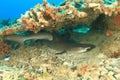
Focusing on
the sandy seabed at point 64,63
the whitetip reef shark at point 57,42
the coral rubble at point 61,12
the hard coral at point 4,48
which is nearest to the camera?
the sandy seabed at point 64,63

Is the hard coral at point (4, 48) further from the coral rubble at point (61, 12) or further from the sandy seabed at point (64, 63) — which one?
the coral rubble at point (61, 12)

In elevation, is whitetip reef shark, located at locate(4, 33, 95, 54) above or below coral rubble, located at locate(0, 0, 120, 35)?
below

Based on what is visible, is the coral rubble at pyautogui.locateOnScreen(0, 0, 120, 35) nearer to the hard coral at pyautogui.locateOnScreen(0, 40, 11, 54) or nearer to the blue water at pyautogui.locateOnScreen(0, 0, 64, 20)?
the hard coral at pyautogui.locateOnScreen(0, 40, 11, 54)

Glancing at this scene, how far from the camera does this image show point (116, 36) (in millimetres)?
5773

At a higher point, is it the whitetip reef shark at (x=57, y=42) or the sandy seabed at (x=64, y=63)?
the whitetip reef shark at (x=57, y=42)

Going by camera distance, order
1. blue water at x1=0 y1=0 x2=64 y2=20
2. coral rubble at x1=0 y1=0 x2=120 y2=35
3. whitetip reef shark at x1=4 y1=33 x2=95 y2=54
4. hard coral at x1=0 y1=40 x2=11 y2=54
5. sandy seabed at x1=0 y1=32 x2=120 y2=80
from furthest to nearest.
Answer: blue water at x1=0 y1=0 x2=64 y2=20 < hard coral at x1=0 y1=40 x2=11 y2=54 < whitetip reef shark at x1=4 y1=33 x2=95 y2=54 < coral rubble at x1=0 y1=0 x2=120 y2=35 < sandy seabed at x1=0 y1=32 x2=120 y2=80

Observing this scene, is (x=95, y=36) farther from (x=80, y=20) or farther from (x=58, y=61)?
(x=58, y=61)

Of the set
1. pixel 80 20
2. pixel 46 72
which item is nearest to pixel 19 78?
pixel 46 72

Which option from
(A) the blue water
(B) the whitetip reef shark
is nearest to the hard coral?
(B) the whitetip reef shark

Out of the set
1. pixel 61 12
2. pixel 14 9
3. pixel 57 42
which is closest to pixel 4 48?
pixel 57 42

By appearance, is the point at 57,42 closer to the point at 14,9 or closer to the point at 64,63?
the point at 64,63

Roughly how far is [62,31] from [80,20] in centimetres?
74

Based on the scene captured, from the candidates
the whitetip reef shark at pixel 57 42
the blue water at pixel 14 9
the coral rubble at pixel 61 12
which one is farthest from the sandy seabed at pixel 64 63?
the blue water at pixel 14 9

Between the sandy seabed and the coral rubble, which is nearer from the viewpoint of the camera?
the sandy seabed
